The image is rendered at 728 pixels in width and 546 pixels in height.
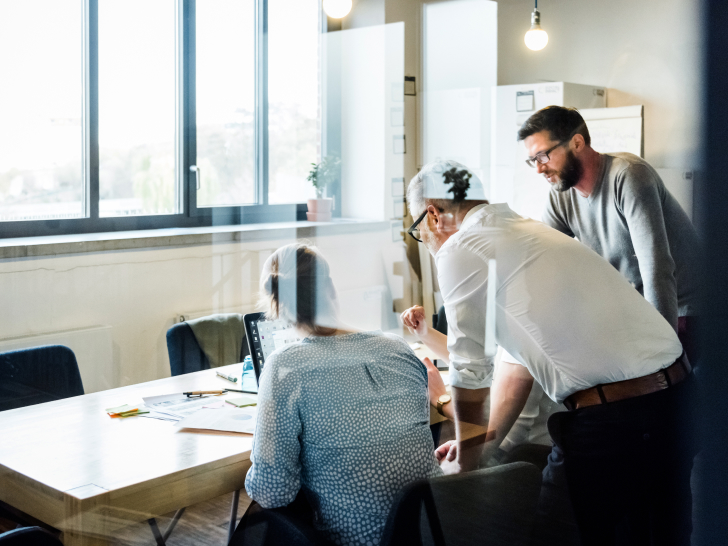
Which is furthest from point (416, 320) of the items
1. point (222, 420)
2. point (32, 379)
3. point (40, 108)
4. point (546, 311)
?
point (40, 108)

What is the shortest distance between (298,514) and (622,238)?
91cm

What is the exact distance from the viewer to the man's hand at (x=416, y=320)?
1.89m

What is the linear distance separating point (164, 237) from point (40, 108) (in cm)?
60

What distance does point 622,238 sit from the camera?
1.43 m

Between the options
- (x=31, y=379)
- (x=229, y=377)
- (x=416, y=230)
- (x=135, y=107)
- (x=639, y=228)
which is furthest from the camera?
(x=135, y=107)

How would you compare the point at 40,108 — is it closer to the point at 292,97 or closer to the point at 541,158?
the point at 292,97

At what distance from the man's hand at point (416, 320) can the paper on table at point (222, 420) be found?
1.51 ft

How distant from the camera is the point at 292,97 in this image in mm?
2389

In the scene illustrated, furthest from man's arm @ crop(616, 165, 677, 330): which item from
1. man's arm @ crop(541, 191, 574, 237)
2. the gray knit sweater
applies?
man's arm @ crop(541, 191, 574, 237)

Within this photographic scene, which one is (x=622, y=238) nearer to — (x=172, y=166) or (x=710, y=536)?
(x=710, y=536)

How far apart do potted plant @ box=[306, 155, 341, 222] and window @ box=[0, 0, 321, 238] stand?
37 mm

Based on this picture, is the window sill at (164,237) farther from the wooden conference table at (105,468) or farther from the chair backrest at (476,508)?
the chair backrest at (476,508)

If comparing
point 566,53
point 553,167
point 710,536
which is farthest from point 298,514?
point 566,53

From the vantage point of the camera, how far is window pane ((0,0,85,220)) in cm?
234
